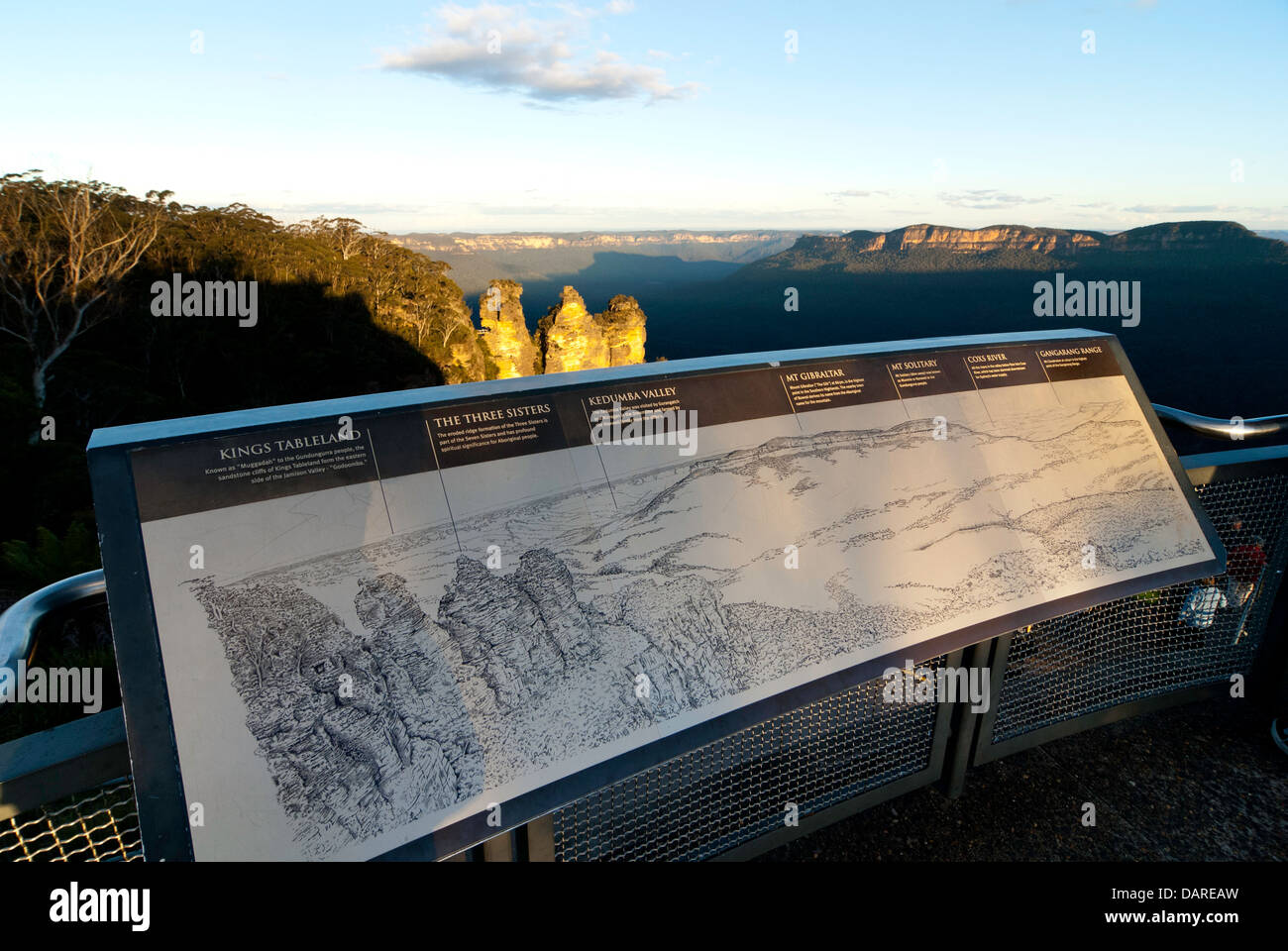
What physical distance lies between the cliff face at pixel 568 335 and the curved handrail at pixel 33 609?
51.8 metres

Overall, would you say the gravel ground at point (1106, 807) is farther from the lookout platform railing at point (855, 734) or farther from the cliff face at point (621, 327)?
the cliff face at point (621, 327)

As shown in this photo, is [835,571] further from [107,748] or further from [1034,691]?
[107,748]

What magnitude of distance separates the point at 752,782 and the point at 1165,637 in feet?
10.2

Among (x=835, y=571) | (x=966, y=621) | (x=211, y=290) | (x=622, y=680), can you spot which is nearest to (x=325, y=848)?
(x=622, y=680)

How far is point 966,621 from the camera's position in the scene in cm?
295

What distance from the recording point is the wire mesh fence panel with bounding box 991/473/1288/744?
13.0 feet

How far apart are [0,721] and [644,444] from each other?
17.2ft

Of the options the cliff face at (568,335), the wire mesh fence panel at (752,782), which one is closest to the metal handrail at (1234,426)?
the wire mesh fence panel at (752,782)

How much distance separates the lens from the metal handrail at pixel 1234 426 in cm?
377
